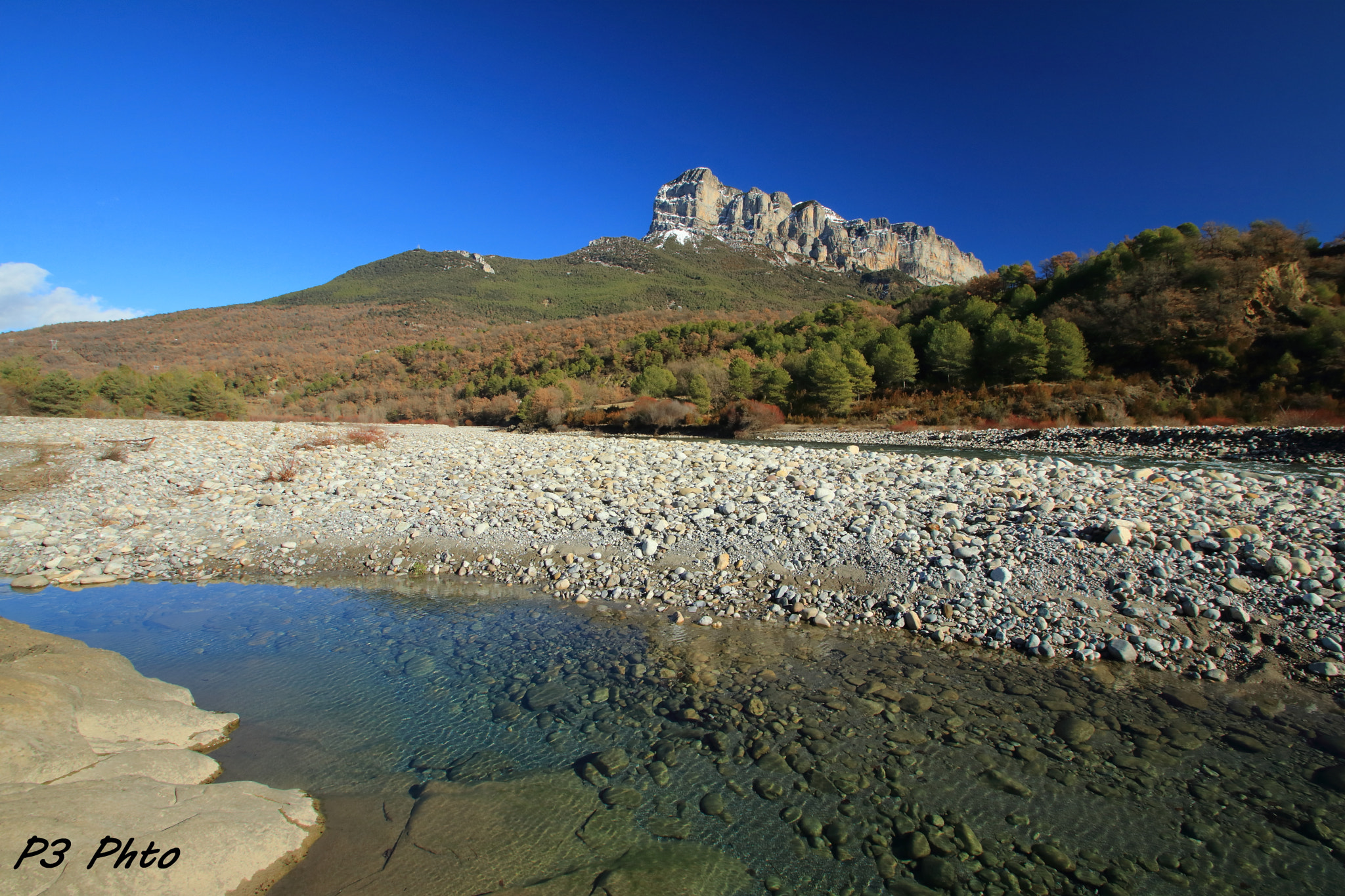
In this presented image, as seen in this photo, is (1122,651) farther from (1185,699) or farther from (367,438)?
(367,438)

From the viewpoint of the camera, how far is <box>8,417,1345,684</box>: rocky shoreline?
523 cm

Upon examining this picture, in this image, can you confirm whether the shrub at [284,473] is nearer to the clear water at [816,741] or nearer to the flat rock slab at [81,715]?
the clear water at [816,741]

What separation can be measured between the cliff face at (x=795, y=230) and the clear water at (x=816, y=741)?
133 metres

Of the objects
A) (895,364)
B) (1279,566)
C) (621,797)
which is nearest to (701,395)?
(895,364)

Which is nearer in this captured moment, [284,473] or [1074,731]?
[1074,731]

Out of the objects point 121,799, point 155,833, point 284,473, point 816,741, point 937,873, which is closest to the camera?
point 155,833

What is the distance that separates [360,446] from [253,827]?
15.7 metres

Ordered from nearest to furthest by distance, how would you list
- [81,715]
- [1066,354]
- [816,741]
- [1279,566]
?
[81,715], [816,741], [1279,566], [1066,354]

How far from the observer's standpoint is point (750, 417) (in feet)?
123

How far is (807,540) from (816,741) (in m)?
3.71

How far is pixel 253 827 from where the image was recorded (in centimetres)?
272

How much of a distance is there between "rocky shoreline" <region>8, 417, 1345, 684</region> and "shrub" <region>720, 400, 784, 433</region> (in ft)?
82.1

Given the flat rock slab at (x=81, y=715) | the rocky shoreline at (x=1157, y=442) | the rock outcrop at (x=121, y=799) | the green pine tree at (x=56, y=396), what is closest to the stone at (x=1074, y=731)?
the rock outcrop at (x=121, y=799)

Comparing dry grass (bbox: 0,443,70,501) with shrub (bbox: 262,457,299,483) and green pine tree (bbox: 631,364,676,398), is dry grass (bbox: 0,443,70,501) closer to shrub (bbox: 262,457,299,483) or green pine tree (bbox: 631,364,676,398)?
shrub (bbox: 262,457,299,483)
